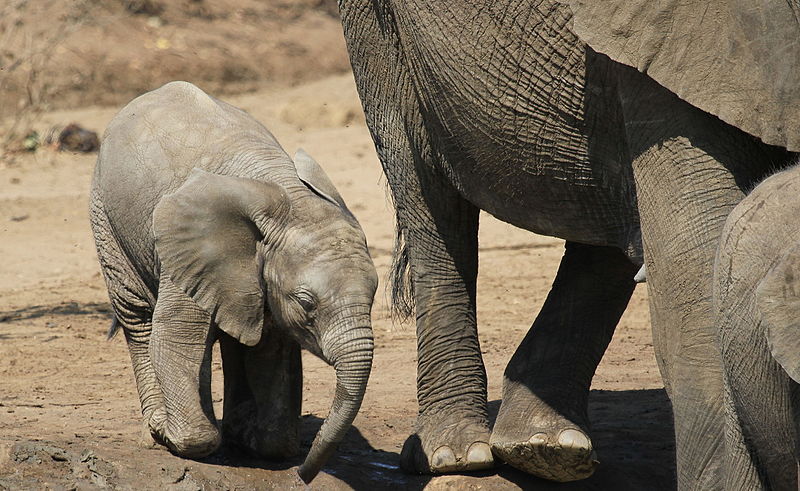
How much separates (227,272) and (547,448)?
1.08 meters

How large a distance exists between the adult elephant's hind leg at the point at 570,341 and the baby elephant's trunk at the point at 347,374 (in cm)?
76

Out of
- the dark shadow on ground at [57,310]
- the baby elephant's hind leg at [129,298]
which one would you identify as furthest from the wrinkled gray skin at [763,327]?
the dark shadow on ground at [57,310]

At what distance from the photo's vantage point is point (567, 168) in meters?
3.76

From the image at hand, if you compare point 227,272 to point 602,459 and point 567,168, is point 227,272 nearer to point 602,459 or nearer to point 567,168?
point 567,168

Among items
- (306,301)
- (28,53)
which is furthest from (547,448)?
(28,53)

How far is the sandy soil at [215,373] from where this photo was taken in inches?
166

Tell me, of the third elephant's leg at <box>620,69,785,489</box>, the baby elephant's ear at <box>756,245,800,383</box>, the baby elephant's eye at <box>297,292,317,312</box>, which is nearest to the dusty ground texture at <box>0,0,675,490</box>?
the baby elephant's eye at <box>297,292,317,312</box>

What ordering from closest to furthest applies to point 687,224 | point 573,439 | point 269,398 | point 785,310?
point 785,310 → point 687,224 → point 573,439 → point 269,398

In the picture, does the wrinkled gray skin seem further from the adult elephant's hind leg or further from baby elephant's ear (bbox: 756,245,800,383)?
the adult elephant's hind leg

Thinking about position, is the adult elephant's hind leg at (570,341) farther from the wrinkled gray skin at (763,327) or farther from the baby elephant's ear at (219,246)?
the wrinkled gray skin at (763,327)

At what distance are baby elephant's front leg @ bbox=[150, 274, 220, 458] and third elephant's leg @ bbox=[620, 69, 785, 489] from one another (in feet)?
4.57

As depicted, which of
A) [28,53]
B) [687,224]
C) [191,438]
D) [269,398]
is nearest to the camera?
[687,224]

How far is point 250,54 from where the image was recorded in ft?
42.0

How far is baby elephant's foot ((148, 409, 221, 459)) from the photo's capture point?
4168mm
